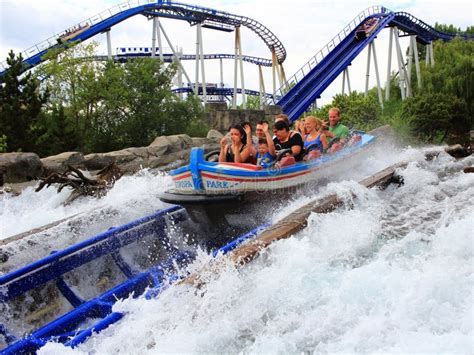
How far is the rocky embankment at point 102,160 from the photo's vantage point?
10.7 metres

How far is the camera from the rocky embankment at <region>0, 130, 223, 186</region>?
10.7m

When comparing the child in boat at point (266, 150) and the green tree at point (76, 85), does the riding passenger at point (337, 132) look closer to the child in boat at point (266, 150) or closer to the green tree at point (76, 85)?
the child in boat at point (266, 150)

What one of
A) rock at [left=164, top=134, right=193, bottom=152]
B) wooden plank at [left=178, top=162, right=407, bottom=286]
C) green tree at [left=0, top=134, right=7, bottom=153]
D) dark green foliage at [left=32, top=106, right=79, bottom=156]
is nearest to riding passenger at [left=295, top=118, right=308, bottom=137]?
wooden plank at [left=178, top=162, right=407, bottom=286]

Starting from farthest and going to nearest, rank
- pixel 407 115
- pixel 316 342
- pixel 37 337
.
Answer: pixel 407 115, pixel 37 337, pixel 316 342

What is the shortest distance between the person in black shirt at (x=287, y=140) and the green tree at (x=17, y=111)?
9038 millimetres

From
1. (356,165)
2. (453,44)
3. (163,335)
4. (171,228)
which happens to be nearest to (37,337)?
(163,335)

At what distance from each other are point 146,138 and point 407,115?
31.1 ft

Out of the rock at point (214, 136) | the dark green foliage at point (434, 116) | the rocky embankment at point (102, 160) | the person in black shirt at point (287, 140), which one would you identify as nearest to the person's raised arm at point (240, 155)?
the person in black shirt at point (287, 140)

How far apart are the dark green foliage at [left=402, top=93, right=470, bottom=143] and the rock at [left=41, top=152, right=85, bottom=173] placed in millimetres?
11773

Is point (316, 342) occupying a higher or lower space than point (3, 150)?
lower

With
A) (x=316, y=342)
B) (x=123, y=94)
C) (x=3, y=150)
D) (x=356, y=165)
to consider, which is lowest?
→ (x=316, y=342)

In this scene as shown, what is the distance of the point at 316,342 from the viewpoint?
2365 millimetres

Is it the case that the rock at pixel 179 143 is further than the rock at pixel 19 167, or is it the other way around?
the rock at pixel 179 143

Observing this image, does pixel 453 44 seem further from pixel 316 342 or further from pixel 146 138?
pixel 316 342
